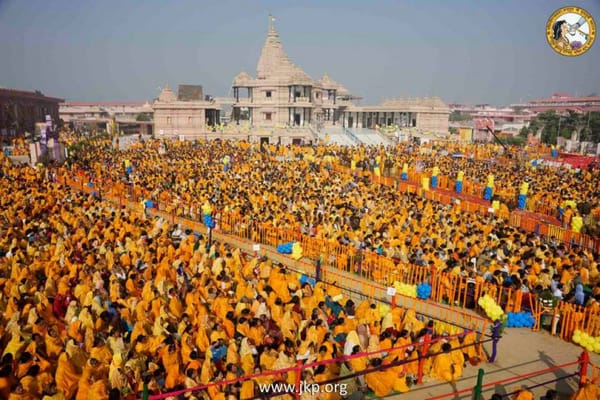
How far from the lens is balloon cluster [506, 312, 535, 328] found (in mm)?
9477

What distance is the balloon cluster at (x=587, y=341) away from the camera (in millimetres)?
8500

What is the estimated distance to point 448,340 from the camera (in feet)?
26.3

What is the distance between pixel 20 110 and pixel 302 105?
32.2 metres

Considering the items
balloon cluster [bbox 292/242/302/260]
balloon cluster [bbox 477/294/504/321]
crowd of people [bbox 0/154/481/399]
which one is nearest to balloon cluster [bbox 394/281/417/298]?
balloon cluster [bbox 477/294/504/321]

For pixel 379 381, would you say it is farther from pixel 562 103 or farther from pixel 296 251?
pixel 562 103

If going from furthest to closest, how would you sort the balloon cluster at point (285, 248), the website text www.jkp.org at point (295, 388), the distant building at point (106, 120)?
the distant building at point (106, 120)
the balloon cluster at point (285, 248)
the website text www.jkp.org at point (295, 388)

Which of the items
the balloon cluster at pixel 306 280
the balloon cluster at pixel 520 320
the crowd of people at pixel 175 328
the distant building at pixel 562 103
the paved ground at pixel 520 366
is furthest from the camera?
the distant building at pixel 562 103

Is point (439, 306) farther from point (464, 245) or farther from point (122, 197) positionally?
point (122, 197)

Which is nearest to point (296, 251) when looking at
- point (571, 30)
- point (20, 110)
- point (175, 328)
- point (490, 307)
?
point (490, 307)

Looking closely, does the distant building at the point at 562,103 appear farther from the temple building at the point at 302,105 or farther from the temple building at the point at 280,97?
the temple building at the point at 280,97

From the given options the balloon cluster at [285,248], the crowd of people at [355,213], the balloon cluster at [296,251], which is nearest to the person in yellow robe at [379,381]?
the crowd of people at [355,213]

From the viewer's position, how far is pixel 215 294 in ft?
30.5

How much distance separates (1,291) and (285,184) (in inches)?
580

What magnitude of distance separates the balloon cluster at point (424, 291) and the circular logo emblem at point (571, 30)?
12274 mm
